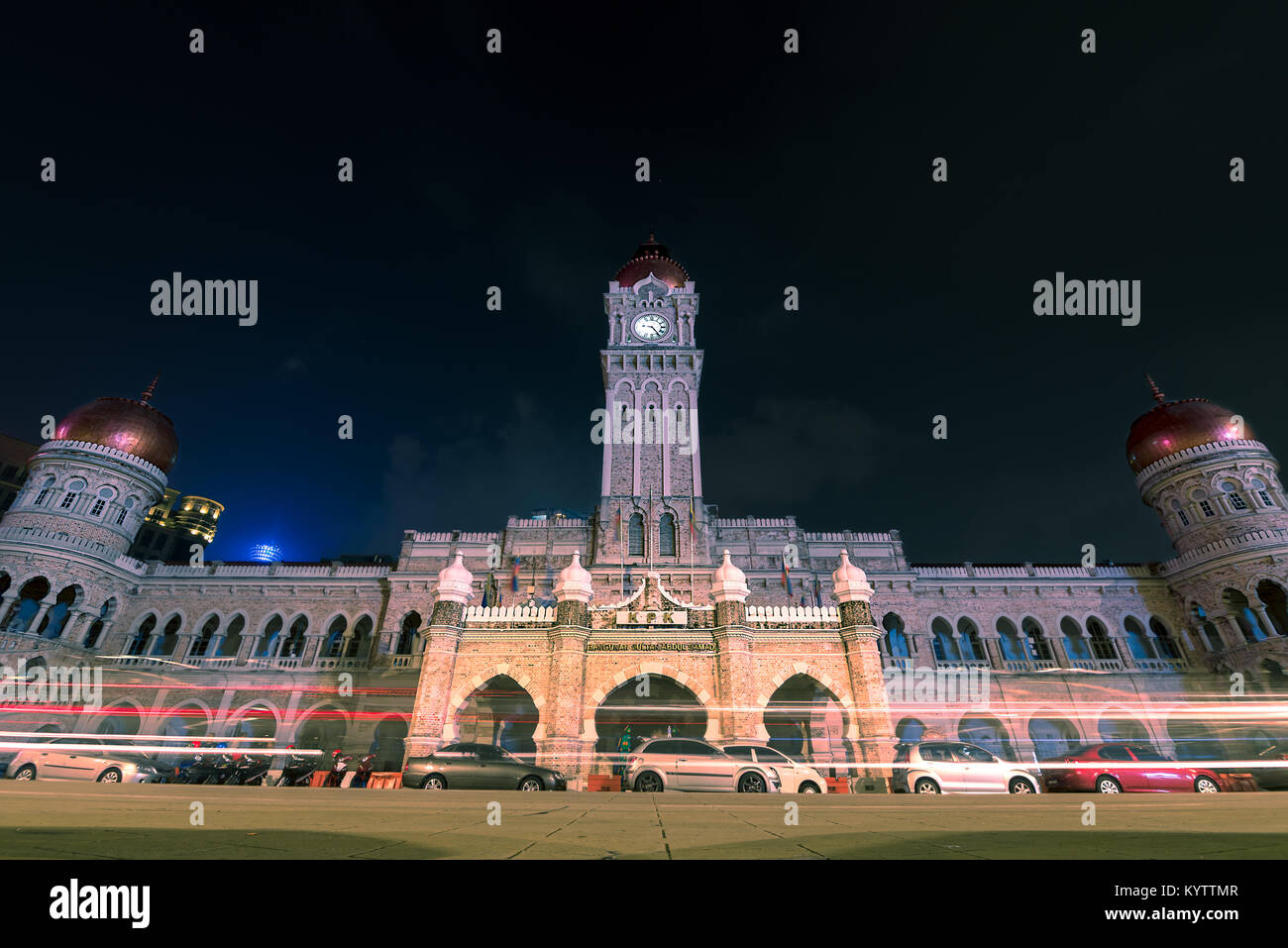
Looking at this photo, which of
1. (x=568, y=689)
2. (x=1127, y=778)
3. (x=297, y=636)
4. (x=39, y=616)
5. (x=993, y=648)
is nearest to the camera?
(x=1127, y=778)

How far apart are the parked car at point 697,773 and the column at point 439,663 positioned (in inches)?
234

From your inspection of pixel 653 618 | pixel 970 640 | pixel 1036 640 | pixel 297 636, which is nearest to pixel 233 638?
pixel 297 636

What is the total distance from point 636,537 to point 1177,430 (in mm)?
29626

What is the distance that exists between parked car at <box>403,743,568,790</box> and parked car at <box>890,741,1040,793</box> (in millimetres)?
8303

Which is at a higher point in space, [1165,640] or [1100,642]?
[1165,640]

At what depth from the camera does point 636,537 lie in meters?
30.4

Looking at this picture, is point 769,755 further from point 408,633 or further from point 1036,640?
point 1036,640

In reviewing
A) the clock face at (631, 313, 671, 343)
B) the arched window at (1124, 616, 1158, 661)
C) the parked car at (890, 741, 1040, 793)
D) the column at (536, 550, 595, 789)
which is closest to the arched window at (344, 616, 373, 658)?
the column at (536, 550, 595, 789)

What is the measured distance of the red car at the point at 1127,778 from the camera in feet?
45.6

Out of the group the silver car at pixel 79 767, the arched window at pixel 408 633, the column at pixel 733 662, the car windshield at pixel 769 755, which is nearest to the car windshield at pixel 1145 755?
the column at pixel 733 662
